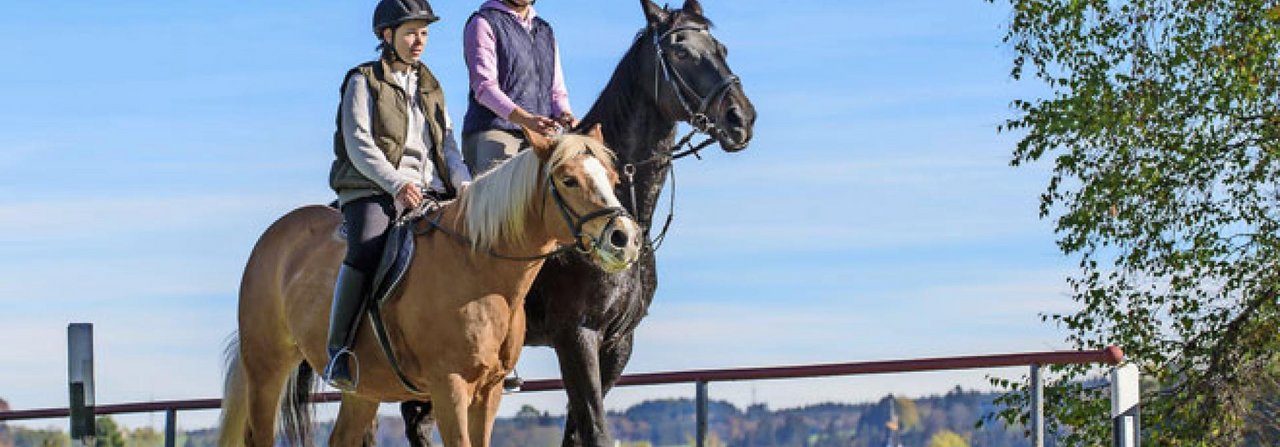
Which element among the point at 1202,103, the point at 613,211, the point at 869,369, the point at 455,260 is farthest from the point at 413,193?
the point at 1202,103

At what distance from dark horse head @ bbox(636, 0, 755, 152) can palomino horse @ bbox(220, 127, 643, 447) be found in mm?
844

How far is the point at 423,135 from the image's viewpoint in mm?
7773

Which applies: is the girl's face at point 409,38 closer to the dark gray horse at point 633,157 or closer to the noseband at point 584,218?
the dark gray horse at point 633,157

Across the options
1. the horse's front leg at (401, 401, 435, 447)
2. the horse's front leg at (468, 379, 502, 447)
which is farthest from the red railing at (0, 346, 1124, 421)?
the horse's front leg at (468, 379, 502, 447)

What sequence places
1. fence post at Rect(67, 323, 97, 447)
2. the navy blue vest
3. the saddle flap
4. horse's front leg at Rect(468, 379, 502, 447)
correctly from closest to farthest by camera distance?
horse's front leg at Rect(468, 379, 502, 447)
the saddle flap
the navy blue vest
fence post at Rect(67, 323, 97, 447)

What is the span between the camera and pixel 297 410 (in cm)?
916

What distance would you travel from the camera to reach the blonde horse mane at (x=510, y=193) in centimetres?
664

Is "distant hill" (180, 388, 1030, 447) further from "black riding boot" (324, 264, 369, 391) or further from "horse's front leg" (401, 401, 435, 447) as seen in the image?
"black riding boot" (324, 264, 369, 391)

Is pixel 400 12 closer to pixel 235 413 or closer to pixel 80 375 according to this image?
pixel 235 413

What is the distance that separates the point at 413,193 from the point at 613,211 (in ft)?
3.85

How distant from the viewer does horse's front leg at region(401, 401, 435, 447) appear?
29.9ft

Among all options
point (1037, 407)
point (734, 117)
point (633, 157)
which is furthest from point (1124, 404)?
point (633, 157)

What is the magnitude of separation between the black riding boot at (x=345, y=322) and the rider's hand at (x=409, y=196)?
0.32m

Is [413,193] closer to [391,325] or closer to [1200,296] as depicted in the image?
[391,325]
